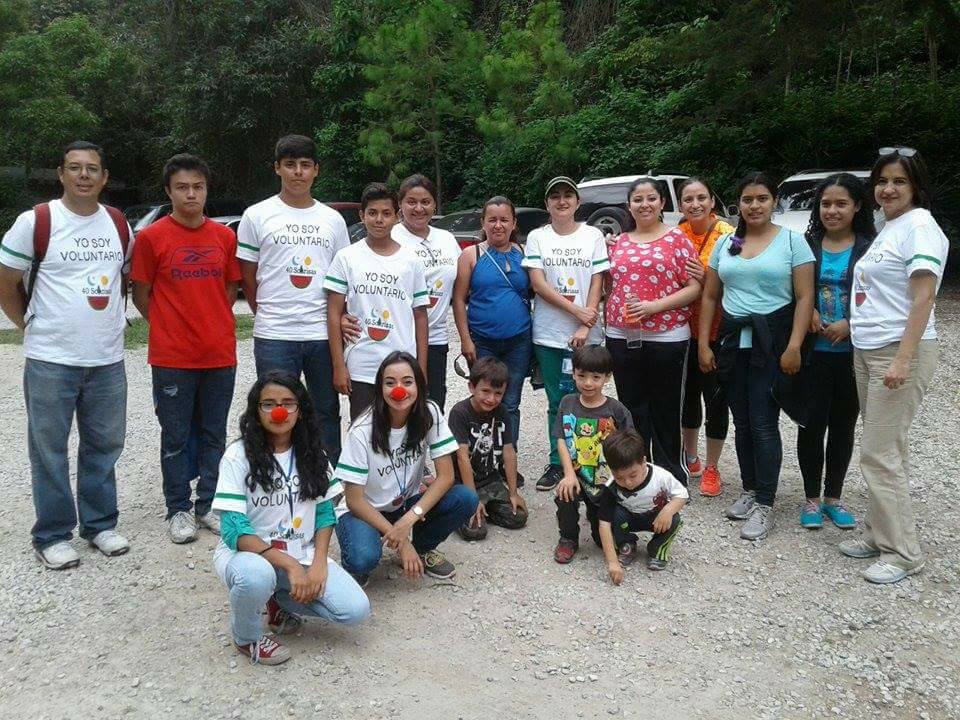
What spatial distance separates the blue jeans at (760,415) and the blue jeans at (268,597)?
2.20 m

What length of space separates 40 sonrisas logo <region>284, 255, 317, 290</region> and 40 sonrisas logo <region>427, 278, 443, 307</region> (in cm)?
69

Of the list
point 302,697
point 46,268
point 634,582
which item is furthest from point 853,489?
point 46,268

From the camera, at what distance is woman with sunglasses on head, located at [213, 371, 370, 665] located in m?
2.96

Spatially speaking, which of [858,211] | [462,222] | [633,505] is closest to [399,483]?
[633,505]

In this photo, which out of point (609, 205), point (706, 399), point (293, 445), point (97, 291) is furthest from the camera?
point (609, 205)

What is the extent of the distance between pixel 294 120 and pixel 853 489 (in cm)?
1922

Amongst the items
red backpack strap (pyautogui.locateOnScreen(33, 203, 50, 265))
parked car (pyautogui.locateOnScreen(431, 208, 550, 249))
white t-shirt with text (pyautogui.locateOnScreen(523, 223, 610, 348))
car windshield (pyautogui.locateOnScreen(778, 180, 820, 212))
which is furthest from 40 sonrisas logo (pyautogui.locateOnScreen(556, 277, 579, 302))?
car windshield (pyautogui.locateOnScreen(778, 180, 820, 212))

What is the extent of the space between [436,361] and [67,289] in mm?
1847

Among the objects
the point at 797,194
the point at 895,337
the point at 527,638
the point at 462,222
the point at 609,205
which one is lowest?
the point at 527,638

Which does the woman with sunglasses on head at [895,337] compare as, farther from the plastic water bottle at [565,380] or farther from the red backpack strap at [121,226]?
the red backpack strap at [121,226]

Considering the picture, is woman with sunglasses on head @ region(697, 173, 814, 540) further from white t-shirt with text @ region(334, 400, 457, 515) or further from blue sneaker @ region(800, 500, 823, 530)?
white t-shirt with text @ region(334, 400, 457, 515)

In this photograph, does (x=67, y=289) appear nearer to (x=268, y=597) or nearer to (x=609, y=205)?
(x=268, y=597)

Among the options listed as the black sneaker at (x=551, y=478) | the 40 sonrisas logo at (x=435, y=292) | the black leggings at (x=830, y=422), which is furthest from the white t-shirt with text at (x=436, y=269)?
the black leggings at (x=830, y=422)

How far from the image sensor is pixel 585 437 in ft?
13.0
